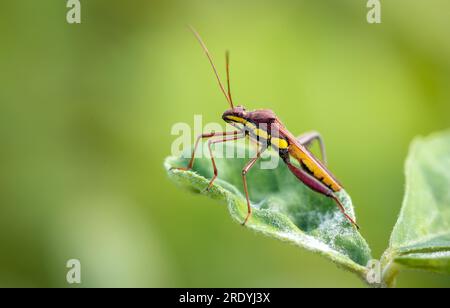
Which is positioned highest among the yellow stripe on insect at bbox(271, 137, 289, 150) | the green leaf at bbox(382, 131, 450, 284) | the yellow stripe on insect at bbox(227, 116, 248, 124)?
the yellow stripe on insect at bbox(227, 116, 248, 124)

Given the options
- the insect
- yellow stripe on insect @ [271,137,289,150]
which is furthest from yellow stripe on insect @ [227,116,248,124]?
yellow stripe on insect @ [271,137,289,150]

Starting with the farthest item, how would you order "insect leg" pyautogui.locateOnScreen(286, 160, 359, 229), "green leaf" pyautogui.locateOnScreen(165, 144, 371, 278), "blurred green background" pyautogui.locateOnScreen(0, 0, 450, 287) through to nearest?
"blurred green background" pyautogui.locateOnScreen(0, 0, 450, 287)
"insect leg" pyautogui.locateOnScreen(286, 160, 359, 229)
"green leaf" pyautogui.locateOnScreen(165, 144, 371, 278)

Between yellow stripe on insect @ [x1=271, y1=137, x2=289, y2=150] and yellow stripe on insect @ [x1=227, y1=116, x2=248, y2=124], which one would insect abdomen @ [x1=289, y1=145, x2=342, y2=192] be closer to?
yellow stripe on insect @ [x1=271, y1=137, x2=289, y2=150]

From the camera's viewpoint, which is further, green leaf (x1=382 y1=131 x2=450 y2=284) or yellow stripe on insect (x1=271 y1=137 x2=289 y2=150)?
yellow stripe on insect (x1=271 y1=137 x2=289 y2=150)

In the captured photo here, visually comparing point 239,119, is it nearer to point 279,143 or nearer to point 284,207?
point 279,143

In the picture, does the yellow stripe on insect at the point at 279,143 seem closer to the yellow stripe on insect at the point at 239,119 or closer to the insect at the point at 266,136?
the insect at the point at 266,136

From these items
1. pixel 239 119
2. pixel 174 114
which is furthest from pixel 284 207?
pixel 174 114

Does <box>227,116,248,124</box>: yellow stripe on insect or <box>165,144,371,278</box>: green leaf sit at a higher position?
<box>227,116,248,124</box>: yellow stripe on insect
